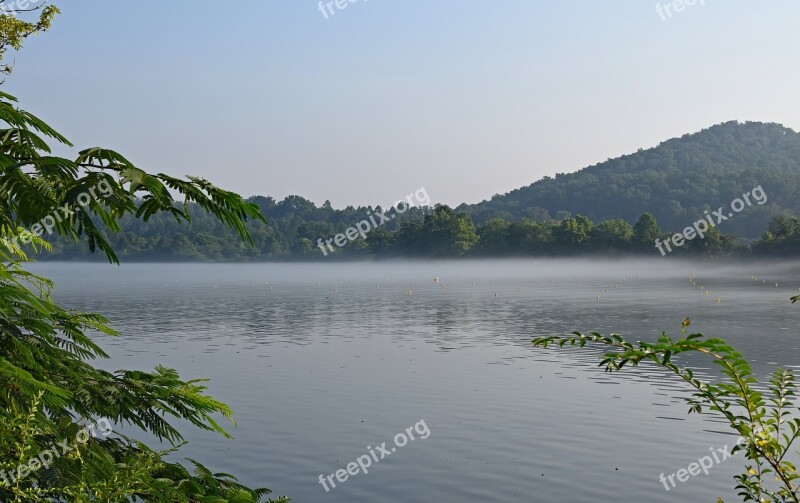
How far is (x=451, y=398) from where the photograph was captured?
2539 centimetres

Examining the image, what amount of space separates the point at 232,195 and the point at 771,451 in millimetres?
3065

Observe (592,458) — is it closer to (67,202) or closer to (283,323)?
(67,202)

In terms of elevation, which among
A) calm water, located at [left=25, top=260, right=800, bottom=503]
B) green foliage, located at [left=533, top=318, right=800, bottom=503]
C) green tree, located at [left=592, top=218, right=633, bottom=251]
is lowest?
calm water, located at [left=25, top=260, right=800, bottom=503]

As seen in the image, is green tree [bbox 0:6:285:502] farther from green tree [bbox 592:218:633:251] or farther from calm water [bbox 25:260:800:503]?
green tree [bbox 592:218:633:251]

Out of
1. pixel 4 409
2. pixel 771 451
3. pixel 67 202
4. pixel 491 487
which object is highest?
pixel 67 202

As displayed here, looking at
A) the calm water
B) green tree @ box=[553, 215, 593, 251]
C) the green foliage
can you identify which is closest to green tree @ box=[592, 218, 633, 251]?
green tree @ box=[553, 215, 593, 251]


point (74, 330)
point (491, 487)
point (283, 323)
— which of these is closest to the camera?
point (74, 330)

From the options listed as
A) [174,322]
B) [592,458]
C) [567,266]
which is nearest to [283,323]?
[174,322]

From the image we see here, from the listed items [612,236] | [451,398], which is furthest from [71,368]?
[612,236]

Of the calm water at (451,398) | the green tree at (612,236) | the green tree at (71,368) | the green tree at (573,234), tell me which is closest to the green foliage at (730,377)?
the green tree at (71,368)

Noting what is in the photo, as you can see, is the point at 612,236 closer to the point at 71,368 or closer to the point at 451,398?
the point at 451,398

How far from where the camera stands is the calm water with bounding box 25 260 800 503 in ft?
54.8

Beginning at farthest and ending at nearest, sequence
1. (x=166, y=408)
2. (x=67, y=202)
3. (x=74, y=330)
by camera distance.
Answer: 1. (x=74, y=330)
2. (x=166, y=408)
3. (x=67, y=202)

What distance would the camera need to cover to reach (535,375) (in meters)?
29.6
